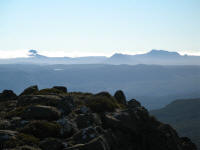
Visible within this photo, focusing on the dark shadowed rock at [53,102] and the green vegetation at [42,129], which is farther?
the dark shadowed rock at [53,102]

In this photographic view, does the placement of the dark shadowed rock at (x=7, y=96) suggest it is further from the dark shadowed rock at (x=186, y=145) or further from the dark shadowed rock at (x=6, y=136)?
the dark shadowed rock at (x=6, y=136)

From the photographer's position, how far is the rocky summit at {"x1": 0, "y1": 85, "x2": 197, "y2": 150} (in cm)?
1997

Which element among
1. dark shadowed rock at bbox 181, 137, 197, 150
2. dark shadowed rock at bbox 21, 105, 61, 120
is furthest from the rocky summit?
dark shadowed rock at bbox 181, 137, 197, 150

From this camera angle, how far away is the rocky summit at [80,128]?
786 inches

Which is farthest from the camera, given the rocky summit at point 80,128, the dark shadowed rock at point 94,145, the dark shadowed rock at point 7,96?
the dark shadowed rock at point 7,96

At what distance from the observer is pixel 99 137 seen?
20.6m

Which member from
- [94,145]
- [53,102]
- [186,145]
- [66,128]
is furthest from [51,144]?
[186,145]

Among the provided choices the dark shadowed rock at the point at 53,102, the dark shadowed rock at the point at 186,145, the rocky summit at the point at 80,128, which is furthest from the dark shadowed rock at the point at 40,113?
the dark shadowed rock at the point at 186,145

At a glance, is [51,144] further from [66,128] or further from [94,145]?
[66,128]

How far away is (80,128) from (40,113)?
3927mm

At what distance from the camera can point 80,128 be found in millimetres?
24594

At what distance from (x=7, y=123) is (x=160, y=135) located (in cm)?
1360

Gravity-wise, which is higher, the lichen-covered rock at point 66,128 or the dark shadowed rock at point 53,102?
the dark shadowed rock at point 53,102

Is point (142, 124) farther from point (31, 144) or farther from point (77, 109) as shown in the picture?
point (31, 144)
